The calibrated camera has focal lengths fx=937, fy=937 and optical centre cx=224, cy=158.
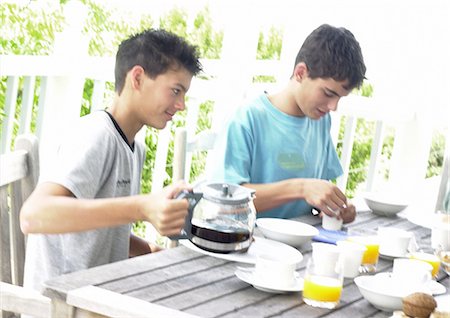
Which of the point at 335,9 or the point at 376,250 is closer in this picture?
the point at 376,250

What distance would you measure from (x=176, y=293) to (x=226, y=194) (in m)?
0.35

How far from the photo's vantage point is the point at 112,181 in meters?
2.28

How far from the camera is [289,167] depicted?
285cm

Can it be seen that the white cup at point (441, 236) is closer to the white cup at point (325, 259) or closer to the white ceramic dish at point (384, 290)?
the white ceramic dish at point (384, 290)

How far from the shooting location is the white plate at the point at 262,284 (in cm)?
184

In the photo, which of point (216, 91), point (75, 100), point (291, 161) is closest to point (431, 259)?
point (291, 161)

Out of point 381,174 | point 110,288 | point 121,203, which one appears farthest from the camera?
point 381,174

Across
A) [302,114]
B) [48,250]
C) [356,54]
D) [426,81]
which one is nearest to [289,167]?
[302,114]

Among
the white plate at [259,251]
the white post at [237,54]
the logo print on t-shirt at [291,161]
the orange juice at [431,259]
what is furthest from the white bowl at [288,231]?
the white post at [237,54]

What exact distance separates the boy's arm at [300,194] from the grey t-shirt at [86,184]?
415mm

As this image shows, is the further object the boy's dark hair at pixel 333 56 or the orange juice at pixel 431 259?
the boy's dark hair at pixel 333 56

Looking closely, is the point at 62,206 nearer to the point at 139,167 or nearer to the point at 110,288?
the point at 110,288

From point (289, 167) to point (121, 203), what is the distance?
3.25 ft

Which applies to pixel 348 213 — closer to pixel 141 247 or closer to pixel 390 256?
pixel 390 256
